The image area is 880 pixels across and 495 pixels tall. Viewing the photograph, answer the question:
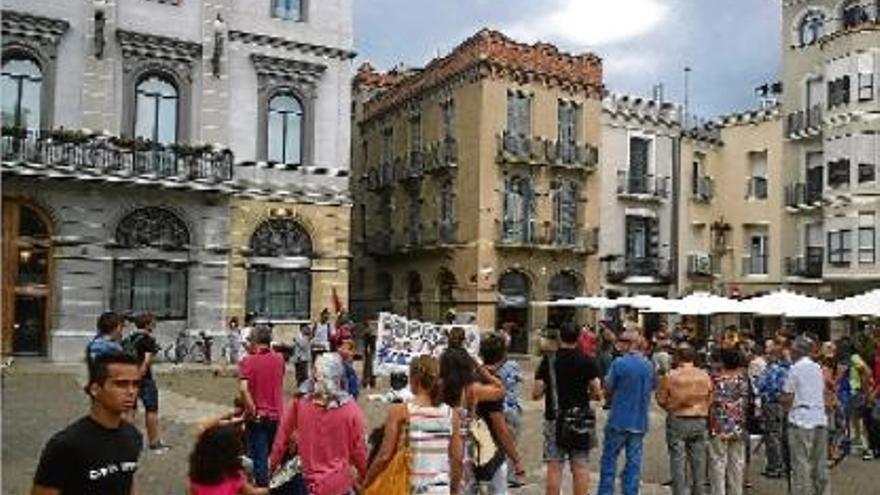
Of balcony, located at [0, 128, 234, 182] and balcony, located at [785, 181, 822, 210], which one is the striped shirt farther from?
balcony, located at [785, 181, 822, 210]

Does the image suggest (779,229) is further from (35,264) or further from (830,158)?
(35,264)

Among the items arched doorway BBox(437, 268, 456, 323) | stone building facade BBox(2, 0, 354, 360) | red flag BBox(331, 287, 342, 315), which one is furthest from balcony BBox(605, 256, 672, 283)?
red flag BBox(331, 287, 342, 315)

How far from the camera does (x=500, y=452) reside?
8.88 m

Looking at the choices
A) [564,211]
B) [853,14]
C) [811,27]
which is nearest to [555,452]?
[564,211]

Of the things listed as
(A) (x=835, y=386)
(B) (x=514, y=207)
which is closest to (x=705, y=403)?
(A) (x=835, y=386)

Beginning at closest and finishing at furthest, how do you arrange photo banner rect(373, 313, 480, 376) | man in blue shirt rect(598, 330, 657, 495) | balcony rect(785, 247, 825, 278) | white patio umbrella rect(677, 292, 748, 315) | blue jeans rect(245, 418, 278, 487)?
blue jeans rect(245, 418, 278, 487) < man in blue shirt rect(598, 330, 657, 495) < photo banner rect(373, 313, 480, 376) < white patio umbrella rect(677, 292, 748, 315) < balcony rect(785, 247, 825, 278)

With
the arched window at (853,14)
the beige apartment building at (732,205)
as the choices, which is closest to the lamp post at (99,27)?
the beige apartment building at (732,205)

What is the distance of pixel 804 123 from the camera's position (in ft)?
140

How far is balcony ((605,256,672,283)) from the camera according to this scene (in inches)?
1698

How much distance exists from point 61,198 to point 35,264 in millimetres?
1988

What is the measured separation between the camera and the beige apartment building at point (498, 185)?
129 feet

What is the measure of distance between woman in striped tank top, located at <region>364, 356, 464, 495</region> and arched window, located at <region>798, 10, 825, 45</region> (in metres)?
40.7

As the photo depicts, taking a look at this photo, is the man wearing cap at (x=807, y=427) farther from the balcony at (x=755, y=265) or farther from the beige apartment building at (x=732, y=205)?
the balcony at (x=755, y=265)

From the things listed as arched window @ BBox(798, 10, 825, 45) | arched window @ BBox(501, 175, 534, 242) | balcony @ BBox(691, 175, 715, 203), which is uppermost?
arched window @ BBox(798, 10, 825, 45)
